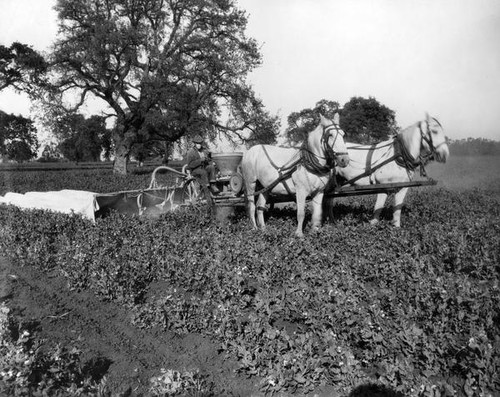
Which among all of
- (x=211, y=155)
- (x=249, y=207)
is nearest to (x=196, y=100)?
(x=211, y=155)

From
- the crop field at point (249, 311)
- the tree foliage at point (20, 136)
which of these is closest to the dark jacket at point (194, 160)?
the crop field at point (249, 311)

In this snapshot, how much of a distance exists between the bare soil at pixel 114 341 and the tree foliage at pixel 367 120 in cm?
4379

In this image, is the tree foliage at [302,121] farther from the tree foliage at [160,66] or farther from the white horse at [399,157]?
the white horse at [399,157]

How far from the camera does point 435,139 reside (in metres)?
7.80

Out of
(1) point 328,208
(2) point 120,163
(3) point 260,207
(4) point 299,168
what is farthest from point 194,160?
(2) point 120,163

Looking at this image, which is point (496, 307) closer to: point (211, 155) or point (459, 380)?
point (459, 380)

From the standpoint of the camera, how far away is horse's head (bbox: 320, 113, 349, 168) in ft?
22.9

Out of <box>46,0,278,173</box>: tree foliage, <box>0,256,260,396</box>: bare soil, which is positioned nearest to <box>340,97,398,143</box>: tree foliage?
<box>46,0,278,173</box>: tree foliage

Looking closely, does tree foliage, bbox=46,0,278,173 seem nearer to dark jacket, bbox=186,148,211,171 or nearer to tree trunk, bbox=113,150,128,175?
tree trunk, bbox=113,150,128,175

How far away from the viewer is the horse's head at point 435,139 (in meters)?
7.74

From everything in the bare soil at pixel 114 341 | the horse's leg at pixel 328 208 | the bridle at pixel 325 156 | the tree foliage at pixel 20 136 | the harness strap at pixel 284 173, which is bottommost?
the bare soil at pixel 114 341

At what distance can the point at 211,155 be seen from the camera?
1026 centimetres

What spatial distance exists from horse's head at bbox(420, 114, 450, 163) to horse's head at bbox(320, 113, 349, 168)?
1907 millimetres

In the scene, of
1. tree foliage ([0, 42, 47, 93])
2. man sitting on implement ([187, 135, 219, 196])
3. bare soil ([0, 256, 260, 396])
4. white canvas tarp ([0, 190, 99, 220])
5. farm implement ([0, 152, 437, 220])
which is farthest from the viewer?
tree foliage ([0, 42, 47, 93])
